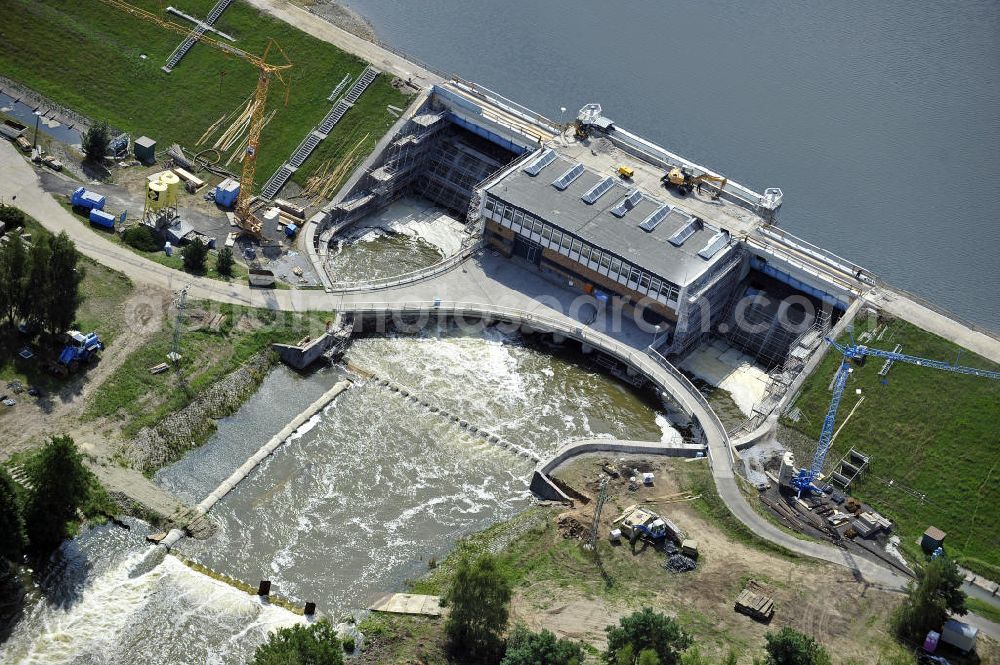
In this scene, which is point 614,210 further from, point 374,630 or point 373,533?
point 374,630

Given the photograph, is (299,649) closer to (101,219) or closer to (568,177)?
(101,219)

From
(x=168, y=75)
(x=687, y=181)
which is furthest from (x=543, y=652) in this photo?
(x=168, y=75)

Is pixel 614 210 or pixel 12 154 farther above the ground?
pixel 614 210

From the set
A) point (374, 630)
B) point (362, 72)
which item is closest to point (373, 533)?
point (374, 630)

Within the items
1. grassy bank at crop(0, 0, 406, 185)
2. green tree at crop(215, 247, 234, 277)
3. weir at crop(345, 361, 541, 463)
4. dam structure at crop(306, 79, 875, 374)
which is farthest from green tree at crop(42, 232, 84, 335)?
grassy bank at crop(0, 0, 406, 185)

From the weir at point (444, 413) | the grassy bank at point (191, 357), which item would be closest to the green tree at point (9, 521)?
the grassy bank at point (191, 357)

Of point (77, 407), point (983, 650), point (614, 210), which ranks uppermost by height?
point (614, 210)

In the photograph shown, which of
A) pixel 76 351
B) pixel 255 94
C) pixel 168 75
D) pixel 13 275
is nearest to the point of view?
pixel 13 275

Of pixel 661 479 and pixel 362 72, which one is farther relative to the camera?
pixel 362 72
